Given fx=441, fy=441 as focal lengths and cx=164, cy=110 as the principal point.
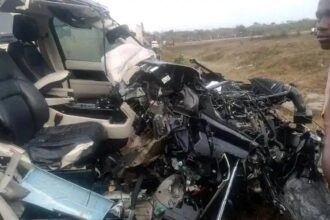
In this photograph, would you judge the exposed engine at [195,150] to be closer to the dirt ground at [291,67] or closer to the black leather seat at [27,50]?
the black leather seat at [27,50]

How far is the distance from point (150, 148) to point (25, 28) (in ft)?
7.70

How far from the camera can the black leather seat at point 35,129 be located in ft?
12.6

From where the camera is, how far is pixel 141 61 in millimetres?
4676

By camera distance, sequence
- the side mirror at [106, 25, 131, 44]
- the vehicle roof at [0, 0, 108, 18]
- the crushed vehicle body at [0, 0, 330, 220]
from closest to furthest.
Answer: the crushed vehicle body at [0, 0, 330, 220]
the vehicle roof at [0, 0, 108, 18]
the side mirror at [106, 25, 131, 44]

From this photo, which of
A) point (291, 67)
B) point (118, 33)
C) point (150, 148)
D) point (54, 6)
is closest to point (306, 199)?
point (150, 148)

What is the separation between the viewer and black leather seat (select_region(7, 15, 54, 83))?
5109 millimetres

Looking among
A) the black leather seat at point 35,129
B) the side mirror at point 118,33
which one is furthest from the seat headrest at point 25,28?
the side mirror at point 118,33

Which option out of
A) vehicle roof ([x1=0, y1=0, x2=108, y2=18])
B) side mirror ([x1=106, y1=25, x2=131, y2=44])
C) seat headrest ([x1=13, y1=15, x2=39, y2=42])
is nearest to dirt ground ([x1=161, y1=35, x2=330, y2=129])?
side mirror ([x1=106, y1=25, x2=131, y2=44])

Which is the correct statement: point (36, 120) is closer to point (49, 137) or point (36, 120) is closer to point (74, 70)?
point (49, 137)

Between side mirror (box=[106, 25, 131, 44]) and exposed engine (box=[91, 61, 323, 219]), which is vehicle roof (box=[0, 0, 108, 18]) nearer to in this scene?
side mirror (box=[106, 25, 131, 44])

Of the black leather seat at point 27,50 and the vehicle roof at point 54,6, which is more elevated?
the vehicle roof at point 54,6

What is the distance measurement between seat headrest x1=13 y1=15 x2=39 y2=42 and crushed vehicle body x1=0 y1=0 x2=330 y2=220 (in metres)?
0.14

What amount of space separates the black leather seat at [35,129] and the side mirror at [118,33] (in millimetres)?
1201

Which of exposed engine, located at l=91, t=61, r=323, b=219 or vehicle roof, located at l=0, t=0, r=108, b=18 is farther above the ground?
vehicle roof, located at l=0, t=0, r=108, b=18
